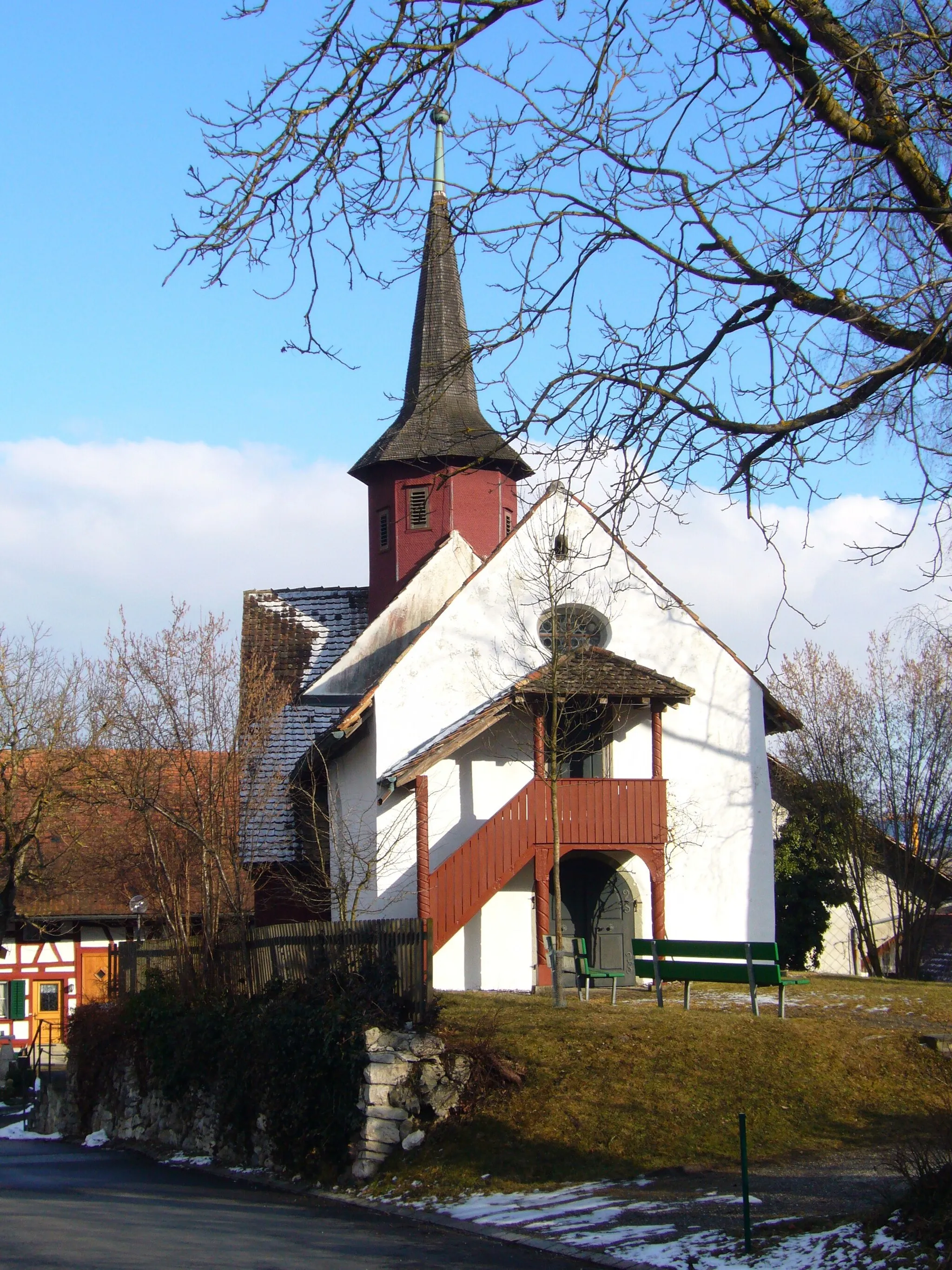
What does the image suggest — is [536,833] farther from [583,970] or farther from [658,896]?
[583,970]

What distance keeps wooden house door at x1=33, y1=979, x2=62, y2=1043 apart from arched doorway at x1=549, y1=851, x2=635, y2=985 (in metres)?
16.2

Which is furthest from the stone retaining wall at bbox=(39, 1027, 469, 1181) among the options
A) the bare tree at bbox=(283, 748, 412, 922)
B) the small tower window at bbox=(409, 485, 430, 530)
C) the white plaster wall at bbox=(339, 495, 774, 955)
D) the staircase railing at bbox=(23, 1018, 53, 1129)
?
the small tower window at bbox=(409, 485, 430, 530)

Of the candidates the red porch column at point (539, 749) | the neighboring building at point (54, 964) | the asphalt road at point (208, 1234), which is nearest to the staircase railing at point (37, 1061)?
the neighboring building at point (54, 964)

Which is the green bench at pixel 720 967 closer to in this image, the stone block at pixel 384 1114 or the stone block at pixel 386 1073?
the stone block at pixel 386 1073

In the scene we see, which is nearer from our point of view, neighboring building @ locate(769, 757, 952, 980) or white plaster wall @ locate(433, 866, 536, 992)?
white plaster wall @ locate(433, 866, 536, 992)

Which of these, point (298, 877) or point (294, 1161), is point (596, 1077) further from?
point (298, 877)

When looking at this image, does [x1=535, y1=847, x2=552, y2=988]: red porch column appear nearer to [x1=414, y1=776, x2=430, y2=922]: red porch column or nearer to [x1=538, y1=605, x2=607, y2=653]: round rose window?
[x1=414, y1=776, x2=430, y2=922]: red porch column

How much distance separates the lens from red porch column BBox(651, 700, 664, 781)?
22.5 meters

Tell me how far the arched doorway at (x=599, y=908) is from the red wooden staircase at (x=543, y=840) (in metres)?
1.29

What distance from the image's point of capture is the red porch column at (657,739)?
22500 millimetres

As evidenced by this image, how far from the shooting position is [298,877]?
26.5m

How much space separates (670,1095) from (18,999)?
25309 mm

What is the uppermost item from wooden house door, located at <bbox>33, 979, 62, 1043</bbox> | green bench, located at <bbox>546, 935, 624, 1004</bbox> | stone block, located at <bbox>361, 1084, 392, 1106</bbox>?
green bench, located at <bbox>546, 935, 624, 1004</bbox>

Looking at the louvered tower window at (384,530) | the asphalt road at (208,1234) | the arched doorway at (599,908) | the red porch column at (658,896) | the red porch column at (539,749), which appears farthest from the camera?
the louvered tower window at (384,530)
